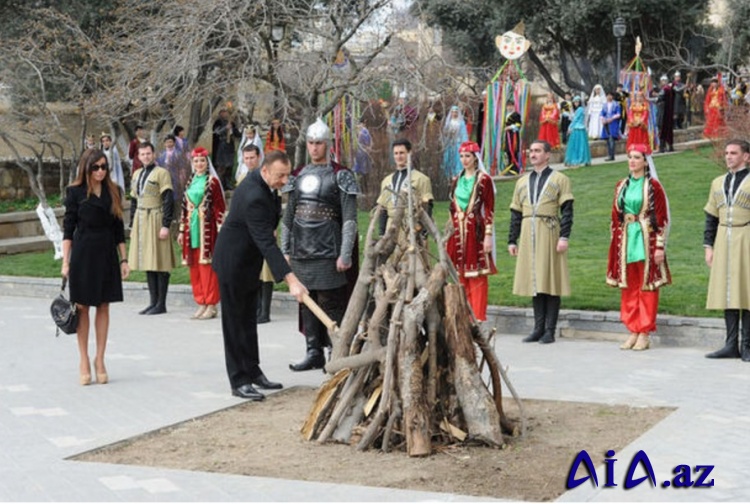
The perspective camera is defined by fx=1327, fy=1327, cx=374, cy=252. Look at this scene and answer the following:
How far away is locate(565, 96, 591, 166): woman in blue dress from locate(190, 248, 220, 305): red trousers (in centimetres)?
1580

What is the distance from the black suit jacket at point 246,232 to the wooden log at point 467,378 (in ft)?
6.08

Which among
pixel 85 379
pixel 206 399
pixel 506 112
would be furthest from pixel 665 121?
pixel 206 399

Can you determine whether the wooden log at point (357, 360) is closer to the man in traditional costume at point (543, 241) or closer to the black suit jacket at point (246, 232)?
the black suit jacket at point (246, 232)

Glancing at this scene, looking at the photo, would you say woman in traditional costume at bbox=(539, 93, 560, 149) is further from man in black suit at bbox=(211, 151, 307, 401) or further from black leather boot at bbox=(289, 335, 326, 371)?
man in black suit at bbox=(211, 151, 307, 401)

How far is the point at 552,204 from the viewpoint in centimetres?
1223

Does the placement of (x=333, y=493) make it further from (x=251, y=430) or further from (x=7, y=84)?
(x=7, y=84)

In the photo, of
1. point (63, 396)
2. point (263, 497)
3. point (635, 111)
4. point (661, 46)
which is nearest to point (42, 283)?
point (63, 396)

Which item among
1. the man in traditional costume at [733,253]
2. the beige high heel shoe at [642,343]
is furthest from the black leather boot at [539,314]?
the man in traditional costume at [733,253]

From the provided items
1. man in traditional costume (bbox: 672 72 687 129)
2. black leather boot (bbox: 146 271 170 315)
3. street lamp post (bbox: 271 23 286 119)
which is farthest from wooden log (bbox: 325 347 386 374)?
man in traditional costume (bbox: 672 72 687 129)

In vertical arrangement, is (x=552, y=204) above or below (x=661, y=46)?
below

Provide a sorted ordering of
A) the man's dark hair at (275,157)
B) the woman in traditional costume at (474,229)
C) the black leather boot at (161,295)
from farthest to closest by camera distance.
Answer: the black leather boot at (161,295) → the woman in traditional costume at (474,229) → the man's dark hair at (275,157)

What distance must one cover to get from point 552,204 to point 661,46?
2967 cm

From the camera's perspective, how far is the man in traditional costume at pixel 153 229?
47.2 feet

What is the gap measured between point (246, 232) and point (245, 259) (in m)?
0.19
